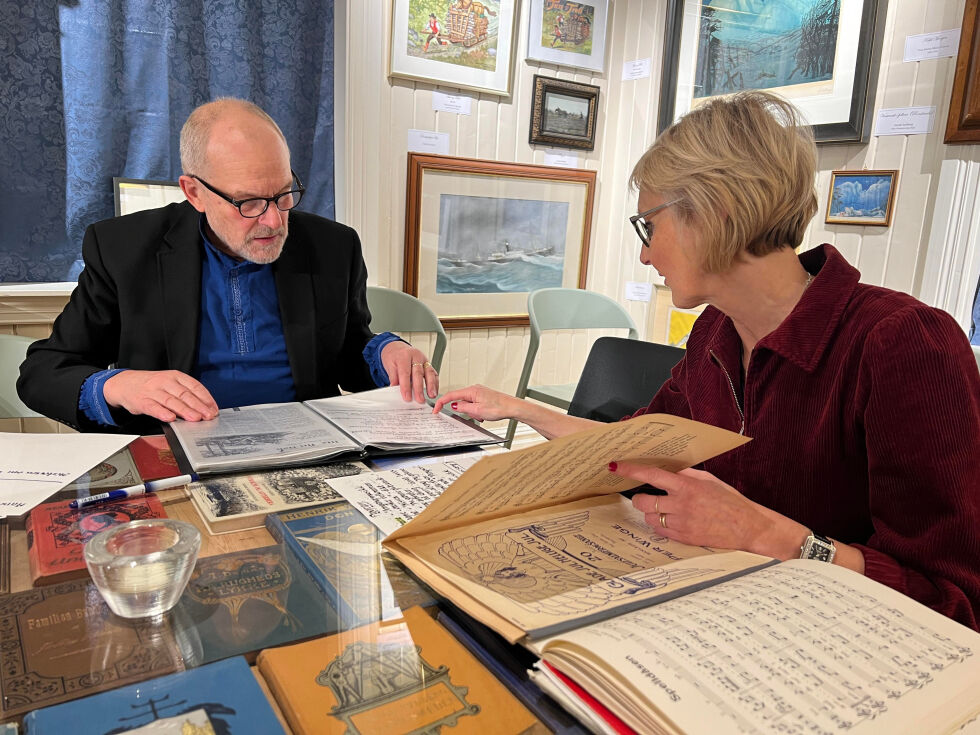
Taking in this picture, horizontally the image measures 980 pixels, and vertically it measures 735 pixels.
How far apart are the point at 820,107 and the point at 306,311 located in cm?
205

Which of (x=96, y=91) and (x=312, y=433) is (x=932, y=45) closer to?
(x=312, y=433)

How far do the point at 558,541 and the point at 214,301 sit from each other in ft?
4.19

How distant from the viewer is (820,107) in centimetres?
262

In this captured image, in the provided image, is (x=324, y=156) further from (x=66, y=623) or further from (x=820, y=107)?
(x=66, y=623)

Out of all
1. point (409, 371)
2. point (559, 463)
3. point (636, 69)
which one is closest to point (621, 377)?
point (409, 371)

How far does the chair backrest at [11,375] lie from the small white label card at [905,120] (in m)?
2.78

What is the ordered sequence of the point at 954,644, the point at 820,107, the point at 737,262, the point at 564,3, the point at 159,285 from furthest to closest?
the point at 564,3
the point at 820,107
the point at 159,285
the point at 737,262
the point at 954,644

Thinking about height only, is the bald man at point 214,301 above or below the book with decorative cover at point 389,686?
above

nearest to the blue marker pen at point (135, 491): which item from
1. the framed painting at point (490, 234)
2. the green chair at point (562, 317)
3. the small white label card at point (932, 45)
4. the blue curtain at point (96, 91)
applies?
the blue curtain at point (96, 91)

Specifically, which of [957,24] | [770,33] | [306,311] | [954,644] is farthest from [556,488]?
[770,33]

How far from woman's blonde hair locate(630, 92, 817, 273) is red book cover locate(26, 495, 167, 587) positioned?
92 centimetres

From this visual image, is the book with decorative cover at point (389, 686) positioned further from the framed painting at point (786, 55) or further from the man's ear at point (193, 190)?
the framed painting at point (786, 55)

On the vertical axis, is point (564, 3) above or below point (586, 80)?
above

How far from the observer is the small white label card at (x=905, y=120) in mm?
2340
